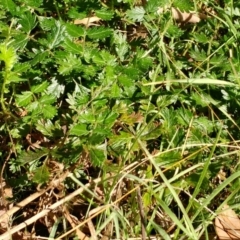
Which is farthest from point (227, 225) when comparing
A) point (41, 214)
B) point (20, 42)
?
point (20, 42)

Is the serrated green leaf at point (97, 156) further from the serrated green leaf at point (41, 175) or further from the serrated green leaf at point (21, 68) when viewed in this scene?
the serrated green leaf at point (21, 68)

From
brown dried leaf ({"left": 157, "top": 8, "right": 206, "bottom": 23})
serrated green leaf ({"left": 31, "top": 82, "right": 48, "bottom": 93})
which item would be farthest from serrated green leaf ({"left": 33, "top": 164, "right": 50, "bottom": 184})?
brown dried leaf ({"left": 157, "top": 8, "right": 206, "bottom": 23})

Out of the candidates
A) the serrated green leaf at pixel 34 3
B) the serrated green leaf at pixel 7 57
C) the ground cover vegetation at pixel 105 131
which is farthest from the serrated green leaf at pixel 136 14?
the serrated green leaf at pixel 7 57

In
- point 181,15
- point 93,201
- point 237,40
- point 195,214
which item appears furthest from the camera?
point 181,15

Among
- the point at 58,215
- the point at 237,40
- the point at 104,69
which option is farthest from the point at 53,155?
the point at 237,40

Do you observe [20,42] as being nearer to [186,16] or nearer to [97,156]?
[97,156]

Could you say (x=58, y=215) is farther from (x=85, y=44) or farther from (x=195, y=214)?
(x=85, y=44)

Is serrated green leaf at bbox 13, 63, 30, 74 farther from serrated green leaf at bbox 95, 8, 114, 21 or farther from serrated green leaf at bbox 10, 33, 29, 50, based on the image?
serrated green leaf at bbox 95, 8, 114, 21
